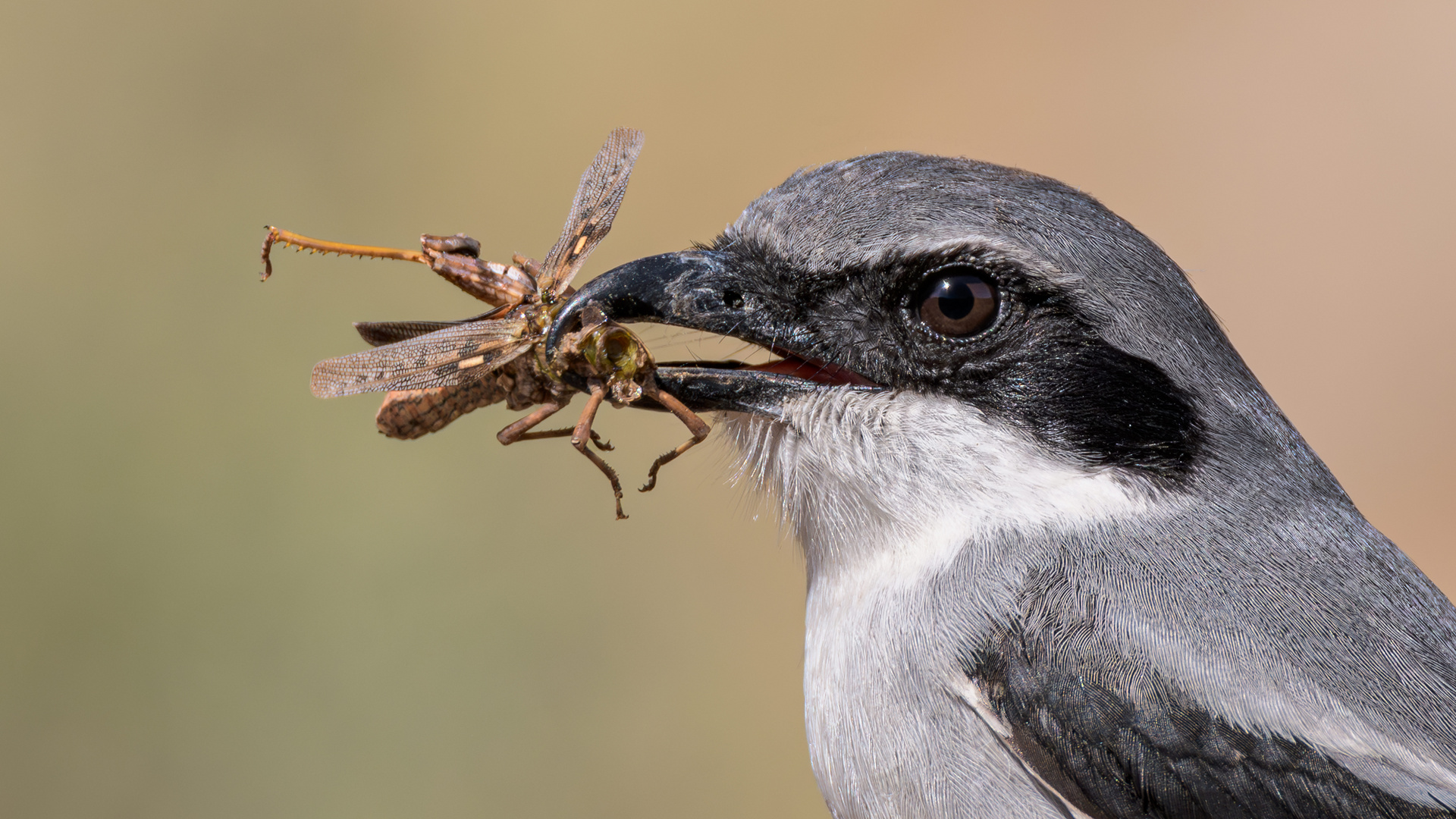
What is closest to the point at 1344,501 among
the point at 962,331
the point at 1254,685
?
the point at 1254,685

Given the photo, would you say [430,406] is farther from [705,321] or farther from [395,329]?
[705,321]

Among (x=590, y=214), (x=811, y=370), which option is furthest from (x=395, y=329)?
(x=811, y=370)

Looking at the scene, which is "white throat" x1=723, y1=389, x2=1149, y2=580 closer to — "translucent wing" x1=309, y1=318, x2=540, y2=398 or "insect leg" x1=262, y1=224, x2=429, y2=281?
"translucent wing" x1=309, y1=318, x2=540, y2=398

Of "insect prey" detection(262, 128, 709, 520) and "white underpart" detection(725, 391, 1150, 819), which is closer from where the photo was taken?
"white underpart" detection(725, 391, 1150, 819)

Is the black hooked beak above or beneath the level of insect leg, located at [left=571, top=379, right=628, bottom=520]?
above

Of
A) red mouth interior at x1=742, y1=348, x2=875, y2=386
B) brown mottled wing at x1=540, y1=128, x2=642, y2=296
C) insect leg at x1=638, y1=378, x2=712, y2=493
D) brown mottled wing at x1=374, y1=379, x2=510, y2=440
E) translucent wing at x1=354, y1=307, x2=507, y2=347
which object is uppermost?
brown mottled wing at x1=540, y1=128, x2=642, y2=296

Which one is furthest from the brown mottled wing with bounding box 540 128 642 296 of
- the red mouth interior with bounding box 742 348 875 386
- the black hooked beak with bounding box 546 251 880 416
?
the red mouth interior with bounding box 742 348 875 386

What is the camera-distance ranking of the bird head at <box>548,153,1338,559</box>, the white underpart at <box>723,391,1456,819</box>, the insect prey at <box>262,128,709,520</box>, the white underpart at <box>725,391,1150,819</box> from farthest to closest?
the insect prey at <box>262,128,709,520</box> → the bird head at <box>548,153,1338,559</box> → the white underpart at <box>725,391,1150,819</box> → the white underpart at <box>723,391,1456,819</box>

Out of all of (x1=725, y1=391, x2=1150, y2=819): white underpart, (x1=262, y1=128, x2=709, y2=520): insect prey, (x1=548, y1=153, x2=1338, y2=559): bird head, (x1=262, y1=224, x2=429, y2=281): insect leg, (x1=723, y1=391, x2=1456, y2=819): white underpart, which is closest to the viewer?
(x1=723, y1=391, x2=1456, y2=819): white underpart

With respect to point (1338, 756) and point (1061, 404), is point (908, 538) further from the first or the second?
point (1338, 756)
